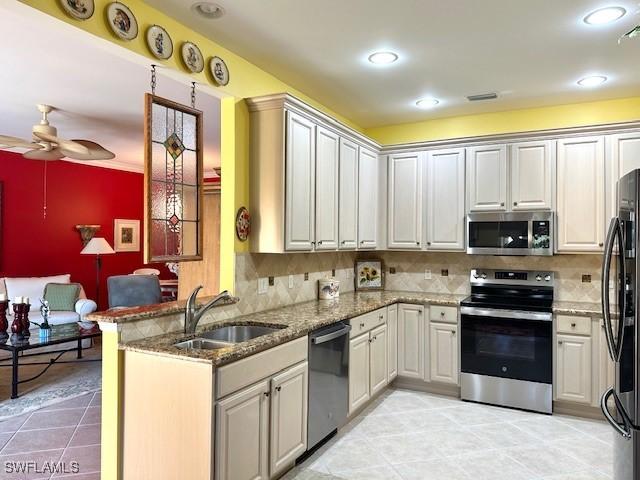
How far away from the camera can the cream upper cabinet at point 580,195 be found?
390cm

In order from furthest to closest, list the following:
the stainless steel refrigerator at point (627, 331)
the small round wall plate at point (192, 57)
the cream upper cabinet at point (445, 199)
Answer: the cream upper cabinet at point (445, 199), the small round wall plate at point (192, 57), the stainless steel refrigerator at point (627, 331)

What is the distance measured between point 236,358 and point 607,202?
3.38 meters

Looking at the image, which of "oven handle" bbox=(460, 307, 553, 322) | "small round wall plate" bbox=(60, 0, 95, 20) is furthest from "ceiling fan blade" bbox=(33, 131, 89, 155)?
"oven handle" bbox=(460, 307, 553, 322)

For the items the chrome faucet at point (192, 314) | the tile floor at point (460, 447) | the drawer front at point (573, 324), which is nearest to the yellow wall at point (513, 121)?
the drawer front at point (573, 324)

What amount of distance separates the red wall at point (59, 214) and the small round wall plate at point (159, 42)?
15.7 feet

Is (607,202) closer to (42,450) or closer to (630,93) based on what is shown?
(630,93)

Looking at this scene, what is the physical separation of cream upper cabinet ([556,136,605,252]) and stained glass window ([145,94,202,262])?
307cm

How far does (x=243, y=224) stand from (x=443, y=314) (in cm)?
210

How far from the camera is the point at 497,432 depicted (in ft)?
11.3

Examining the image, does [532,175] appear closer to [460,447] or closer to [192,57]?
[460,447]

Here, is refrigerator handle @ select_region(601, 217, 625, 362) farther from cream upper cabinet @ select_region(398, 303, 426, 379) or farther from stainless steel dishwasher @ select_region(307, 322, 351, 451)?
cream upper cabinet @ select_region(398, 303, 426, 379)

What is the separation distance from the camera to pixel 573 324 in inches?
147

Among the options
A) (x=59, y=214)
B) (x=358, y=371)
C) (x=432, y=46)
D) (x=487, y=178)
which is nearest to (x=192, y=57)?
(x=432, y=46)

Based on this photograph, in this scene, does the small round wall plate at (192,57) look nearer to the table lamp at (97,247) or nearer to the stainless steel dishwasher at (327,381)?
the stainless steel dishwasher at (327,381)
